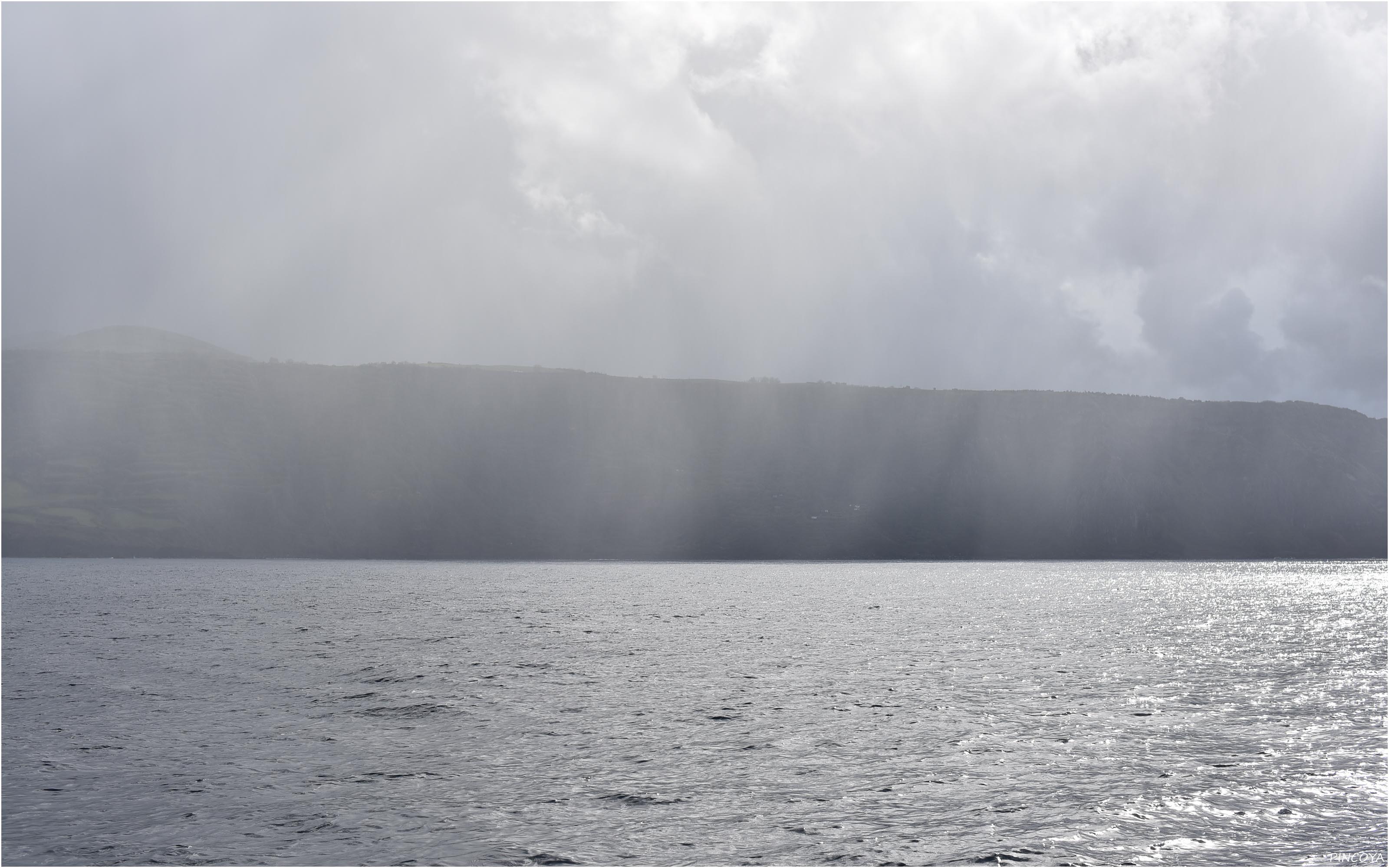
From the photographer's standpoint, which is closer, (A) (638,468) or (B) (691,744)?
(B) (691,744)

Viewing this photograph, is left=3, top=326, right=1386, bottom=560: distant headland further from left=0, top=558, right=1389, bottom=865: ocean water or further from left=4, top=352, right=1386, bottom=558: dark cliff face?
left=0, top=558, right=1389, bottom=865: ocean water

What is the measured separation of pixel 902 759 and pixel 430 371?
155080mm

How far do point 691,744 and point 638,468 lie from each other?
5478 inches

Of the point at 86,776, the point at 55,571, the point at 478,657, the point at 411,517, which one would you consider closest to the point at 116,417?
the point at 411,517

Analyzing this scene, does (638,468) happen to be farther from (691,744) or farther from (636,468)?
(691,744)

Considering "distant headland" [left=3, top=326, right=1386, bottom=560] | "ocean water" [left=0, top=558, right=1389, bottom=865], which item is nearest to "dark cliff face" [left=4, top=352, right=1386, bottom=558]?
"distant headland" [left=3, top=326, right=1386, bottom=560]

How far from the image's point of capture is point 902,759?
49.5 ft

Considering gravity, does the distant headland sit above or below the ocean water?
above

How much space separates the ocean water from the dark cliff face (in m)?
104

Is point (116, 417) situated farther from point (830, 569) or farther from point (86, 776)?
point (86, 776)

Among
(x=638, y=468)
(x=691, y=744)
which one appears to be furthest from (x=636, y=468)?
(x=691, y=744)

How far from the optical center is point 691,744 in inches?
639

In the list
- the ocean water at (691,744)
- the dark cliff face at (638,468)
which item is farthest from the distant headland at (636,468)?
the ocean water at (691,744)

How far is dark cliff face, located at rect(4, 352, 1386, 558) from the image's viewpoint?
138 metres
